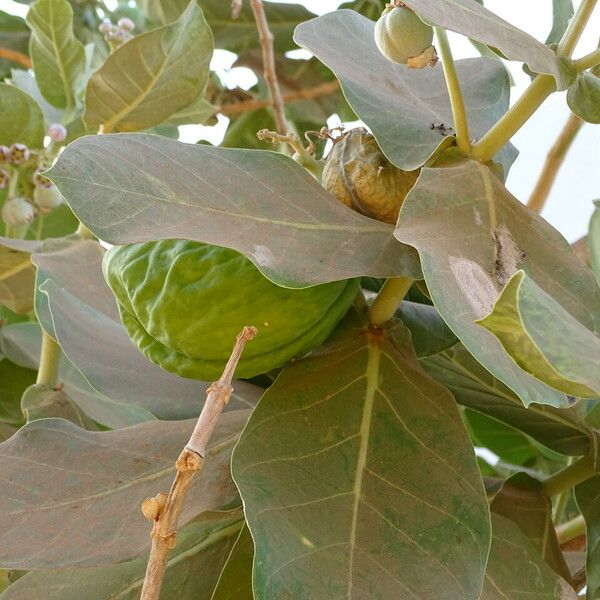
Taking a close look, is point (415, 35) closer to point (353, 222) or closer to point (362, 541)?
point (353, 222)

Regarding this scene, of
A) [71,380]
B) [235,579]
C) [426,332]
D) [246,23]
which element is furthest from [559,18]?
[246,23]

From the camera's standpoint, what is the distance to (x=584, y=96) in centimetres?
58

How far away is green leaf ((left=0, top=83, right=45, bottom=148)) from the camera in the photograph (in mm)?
1031

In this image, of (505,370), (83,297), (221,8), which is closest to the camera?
(505,370)

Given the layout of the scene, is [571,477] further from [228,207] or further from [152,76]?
[152,76]

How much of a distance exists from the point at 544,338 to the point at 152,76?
68cm

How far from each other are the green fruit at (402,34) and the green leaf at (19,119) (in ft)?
1.85

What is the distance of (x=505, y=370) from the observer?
0.43m

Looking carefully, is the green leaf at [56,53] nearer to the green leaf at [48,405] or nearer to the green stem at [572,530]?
the green leaf at [48,405]

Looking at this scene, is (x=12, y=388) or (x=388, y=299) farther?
(x=12, y=388)

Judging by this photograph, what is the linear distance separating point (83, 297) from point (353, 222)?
1.12 ft

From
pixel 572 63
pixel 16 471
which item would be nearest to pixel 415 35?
pixel 572 63

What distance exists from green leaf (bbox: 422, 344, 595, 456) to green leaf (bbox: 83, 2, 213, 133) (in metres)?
0.38

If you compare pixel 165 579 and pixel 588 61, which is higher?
pixel 588 61
